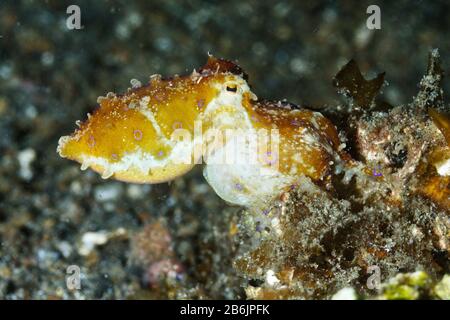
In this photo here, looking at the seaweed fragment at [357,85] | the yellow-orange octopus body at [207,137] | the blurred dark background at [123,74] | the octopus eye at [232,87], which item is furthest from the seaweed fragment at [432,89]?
the blurred dark background at [123,74]

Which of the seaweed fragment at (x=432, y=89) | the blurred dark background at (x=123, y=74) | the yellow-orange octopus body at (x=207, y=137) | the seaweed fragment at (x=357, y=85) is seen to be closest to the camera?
the yellow-orange octopus body at (x=207, y=137)

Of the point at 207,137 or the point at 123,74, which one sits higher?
the point at 123,74

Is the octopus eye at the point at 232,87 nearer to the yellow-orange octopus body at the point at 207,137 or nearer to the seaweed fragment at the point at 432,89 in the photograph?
the yellow-orange octopus body at the point at 207,137

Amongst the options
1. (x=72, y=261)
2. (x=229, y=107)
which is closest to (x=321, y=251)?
(x=229, y=107)

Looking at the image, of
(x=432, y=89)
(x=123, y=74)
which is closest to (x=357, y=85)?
(x=432, y=89)

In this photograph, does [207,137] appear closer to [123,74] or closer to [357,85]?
[357,85]

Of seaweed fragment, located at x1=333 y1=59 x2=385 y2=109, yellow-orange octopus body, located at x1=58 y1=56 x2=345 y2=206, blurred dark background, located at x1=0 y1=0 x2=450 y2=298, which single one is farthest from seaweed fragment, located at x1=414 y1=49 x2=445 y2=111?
blurred dark background, located at x1=0 y1=0 x2=450 y2=298

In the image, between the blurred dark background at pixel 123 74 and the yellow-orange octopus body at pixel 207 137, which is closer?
the yellow-orange octopus body at pixel 207 137
